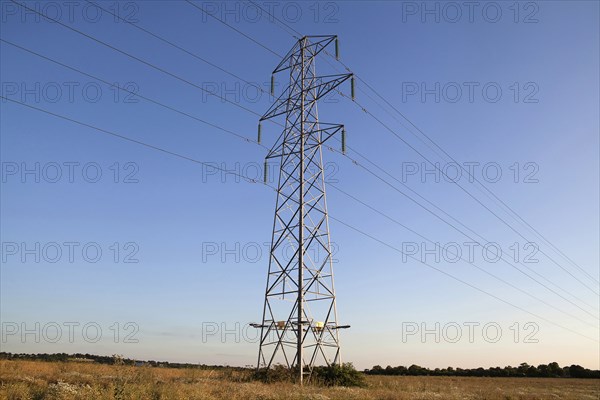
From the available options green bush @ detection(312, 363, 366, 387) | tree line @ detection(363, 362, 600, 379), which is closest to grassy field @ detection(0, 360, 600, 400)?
green bush @ detection(312, 363, 366, 387)

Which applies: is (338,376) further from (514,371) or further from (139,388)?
(514,371)

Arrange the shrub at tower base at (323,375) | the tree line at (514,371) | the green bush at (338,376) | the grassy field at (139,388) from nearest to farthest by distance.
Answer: the grassy field at (139,388) < the shrub at tower base at (323,375) < the green bush at (338,376) < the tree line at (514,371)

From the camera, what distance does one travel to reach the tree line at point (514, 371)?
106562 mm

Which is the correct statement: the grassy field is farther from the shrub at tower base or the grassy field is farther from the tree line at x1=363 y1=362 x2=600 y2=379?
the tree line at x1=363 y1=362 x2=600 y2=379

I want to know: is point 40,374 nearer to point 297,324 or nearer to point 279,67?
point 297,324

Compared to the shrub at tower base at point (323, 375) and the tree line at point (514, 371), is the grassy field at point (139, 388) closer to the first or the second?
the shrub at tower base at point (323, 375)

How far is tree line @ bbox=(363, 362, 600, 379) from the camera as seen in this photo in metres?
107

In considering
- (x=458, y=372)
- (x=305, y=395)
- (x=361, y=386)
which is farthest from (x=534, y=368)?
(x=305, y=395)

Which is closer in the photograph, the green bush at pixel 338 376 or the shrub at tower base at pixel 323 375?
the shrub at tower base at pixel 323 375

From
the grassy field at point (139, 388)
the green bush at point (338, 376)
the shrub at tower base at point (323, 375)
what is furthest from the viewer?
the green bush at point (338, 376)

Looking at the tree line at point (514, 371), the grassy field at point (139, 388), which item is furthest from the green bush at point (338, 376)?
the tree line at point (514, 371)

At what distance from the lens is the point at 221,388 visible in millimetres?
19094

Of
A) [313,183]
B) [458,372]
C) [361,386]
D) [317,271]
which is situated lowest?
[458,372]

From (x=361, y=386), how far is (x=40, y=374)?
626 inches
